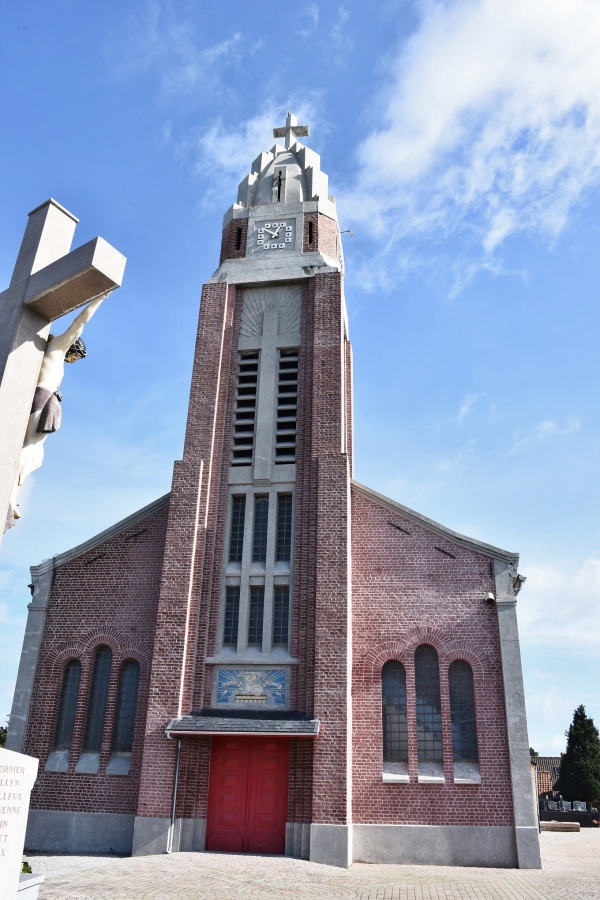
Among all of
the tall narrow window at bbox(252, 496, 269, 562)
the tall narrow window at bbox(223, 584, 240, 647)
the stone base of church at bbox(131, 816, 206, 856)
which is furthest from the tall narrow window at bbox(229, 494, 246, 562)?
the stone base of church at bbox(131, 816, 206, 856)

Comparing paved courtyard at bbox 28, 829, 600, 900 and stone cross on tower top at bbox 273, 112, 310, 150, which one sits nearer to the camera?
paved courtyard at bbox 28, 829, 600, 900

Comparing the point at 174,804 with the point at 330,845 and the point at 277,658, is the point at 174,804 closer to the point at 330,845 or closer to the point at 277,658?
the point at 330,845

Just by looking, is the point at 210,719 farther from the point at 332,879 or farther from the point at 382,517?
the point at 382,517

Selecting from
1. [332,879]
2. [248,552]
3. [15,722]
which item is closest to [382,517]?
[248,552]

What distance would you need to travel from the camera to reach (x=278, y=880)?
12.4 m

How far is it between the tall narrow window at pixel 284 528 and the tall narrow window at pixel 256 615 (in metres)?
0.96

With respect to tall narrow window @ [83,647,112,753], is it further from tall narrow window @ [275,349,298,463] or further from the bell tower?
tall narrow window @ [275,349,298,463]

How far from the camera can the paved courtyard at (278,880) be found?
436 inches

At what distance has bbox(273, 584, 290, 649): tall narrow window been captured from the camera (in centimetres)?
1744

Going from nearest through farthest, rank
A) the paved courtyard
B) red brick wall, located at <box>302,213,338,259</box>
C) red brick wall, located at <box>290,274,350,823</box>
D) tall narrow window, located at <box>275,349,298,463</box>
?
the paved courtyard, red brick wall, located at <box>290,274,350,823</box>, tall narrow window, located at <box>275,349,298,463</box>, red brick wall, located at <box>302,213,338,259</box>

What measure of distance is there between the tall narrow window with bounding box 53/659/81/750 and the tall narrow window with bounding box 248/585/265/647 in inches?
184

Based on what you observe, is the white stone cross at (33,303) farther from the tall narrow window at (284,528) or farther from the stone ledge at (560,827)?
the stone ledge at (560,827)

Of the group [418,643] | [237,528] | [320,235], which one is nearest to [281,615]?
[237,528]

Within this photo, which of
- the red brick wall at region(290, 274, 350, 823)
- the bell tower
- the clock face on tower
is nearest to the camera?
the red brick wall at region(290, 274, 350, 823)
